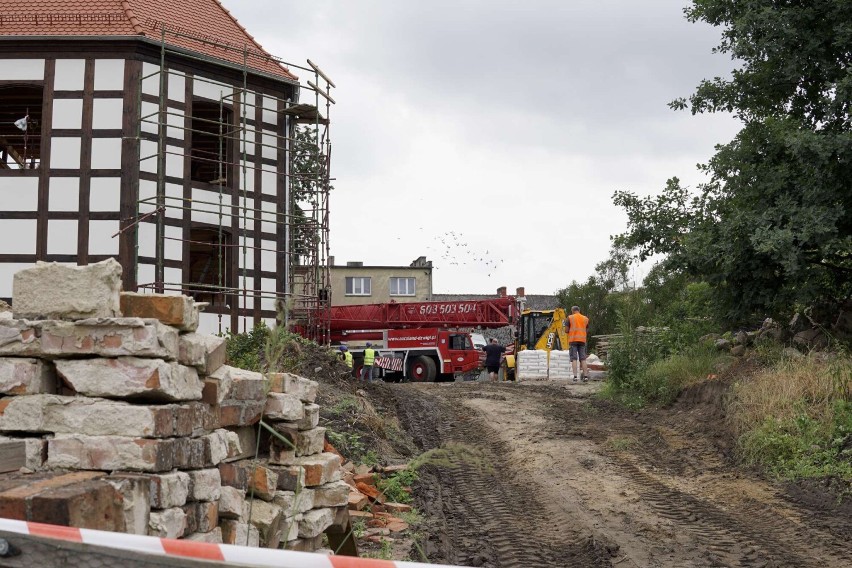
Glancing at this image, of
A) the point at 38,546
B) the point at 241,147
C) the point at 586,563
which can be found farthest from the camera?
the point at 241,147

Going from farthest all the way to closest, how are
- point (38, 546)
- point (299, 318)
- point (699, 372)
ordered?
1. point (299, 318)
2. point (699, 372)
3. point (38, 546)

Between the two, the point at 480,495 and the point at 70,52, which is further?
the point at 70,52

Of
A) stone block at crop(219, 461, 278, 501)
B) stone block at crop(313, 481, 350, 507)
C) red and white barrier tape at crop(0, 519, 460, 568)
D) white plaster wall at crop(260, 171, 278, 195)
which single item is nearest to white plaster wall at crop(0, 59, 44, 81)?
white plaster wall at crop(260, 171, 278, 195)

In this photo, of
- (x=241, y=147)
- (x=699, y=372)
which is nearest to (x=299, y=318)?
(x=241, y=147)

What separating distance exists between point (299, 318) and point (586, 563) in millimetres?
15952

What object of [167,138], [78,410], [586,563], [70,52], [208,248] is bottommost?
[586,563]

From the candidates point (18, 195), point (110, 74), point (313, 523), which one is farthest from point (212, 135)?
point (313, 523)

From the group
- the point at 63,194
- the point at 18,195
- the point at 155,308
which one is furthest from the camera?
the point at 63,194

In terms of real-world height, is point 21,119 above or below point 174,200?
above

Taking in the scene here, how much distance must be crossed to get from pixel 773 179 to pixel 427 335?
1799 centimetres

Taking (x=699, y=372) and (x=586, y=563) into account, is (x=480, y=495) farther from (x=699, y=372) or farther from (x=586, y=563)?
(x=699, y=372)

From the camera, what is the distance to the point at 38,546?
2449 millimetres

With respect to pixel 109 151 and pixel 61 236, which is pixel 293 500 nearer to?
pixel 61 236

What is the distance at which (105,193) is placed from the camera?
17188mm
